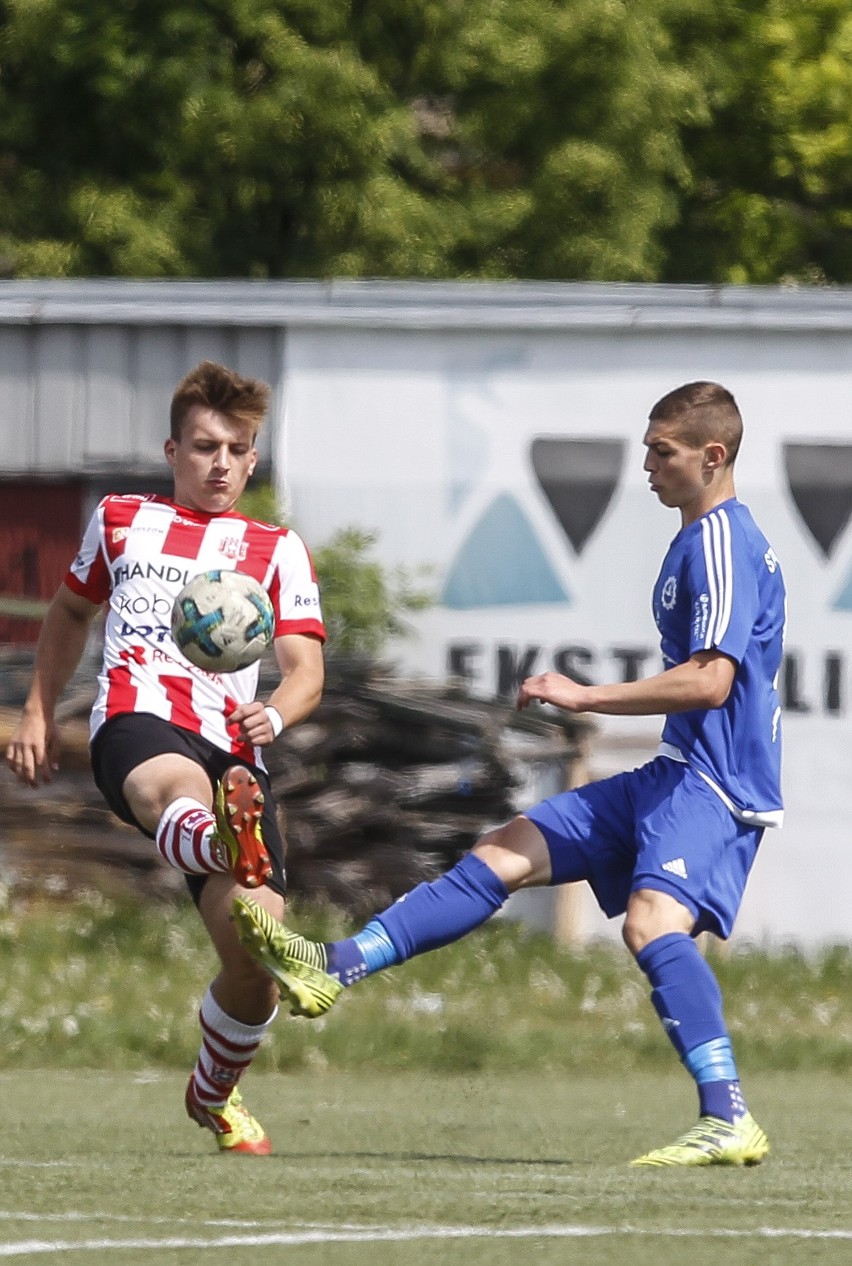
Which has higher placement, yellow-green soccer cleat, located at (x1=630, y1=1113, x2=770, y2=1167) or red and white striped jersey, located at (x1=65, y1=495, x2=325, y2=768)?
red and white striped jersey, located at (x1=65, y1=495, x2=325, y2=768)

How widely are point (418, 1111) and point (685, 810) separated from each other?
96.3 inches

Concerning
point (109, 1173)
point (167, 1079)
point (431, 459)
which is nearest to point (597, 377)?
point (431, 459)

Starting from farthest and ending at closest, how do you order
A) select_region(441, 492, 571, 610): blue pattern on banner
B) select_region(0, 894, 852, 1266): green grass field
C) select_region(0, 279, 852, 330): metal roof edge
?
select_region(441, 492, 571, 610): blue pattern on banner → select_region(0, 279, 852, 330): metal roof edge → select_region(0, 894, 852, 1266): green grass field

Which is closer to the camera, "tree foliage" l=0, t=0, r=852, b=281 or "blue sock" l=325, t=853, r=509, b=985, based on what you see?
"blue sock" l=325, t=853, r=509, b=985

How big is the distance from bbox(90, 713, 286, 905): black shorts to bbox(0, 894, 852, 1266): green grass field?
0.84 m

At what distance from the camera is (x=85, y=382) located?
43.1 ft

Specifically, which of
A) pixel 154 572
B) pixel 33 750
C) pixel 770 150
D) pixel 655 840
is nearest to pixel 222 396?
pixel 154 572

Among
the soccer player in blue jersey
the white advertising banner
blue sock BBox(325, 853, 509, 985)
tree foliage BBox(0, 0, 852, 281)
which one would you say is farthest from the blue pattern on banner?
tree foliage BBox(0, 0, 852, 281)

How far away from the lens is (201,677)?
6684 millimetres

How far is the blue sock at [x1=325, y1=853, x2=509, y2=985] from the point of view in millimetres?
6074

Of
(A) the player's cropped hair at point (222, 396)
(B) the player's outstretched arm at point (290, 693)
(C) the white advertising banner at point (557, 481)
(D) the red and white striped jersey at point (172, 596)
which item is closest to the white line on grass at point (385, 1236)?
(B) the player's outstretched arm at point (290, 693)

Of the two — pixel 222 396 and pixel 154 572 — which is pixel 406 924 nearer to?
pixel 154 572

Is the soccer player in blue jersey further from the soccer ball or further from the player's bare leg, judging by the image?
the soccer ball

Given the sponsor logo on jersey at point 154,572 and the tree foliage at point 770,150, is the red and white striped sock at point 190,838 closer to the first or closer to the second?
the sponsor logo on jersey at point 154,572
